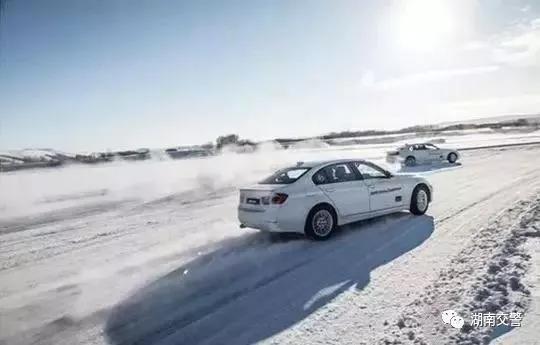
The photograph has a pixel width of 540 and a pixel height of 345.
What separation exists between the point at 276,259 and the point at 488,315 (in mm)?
3326

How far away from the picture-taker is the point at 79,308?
5.54 metres

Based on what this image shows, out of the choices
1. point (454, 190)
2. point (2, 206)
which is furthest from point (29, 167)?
point (454, 190)

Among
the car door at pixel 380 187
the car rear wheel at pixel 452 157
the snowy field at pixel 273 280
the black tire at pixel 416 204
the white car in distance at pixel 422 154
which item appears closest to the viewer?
the snowy field at pixel 273 280

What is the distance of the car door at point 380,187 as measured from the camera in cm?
899

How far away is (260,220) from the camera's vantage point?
798cm

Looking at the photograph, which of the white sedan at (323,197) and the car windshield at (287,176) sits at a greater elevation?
the car windshield at (287,176)

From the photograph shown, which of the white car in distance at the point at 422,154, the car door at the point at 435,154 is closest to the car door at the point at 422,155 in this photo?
the white car in distance at the point at 422,154

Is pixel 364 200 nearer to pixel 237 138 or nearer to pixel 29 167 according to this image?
pixel 29 167

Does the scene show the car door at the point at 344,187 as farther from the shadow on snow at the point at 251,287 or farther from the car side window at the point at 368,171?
the shadow on snow at the point at 251,287

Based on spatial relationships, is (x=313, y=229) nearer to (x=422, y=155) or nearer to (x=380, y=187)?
(x=380, y=187)

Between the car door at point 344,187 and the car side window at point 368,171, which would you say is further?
the car side window at point 368,171

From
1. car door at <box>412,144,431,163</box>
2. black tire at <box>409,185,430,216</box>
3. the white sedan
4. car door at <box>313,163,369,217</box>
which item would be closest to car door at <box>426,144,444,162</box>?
car door at <box>412,144,431,163</box>

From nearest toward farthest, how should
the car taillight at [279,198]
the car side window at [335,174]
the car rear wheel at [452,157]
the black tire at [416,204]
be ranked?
the car taillight at [279,198] < the car side window at [335,174] < the black tire at [416,204] < the car rear wheel at [452,157]

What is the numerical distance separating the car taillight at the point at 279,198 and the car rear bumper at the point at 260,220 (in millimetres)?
217
